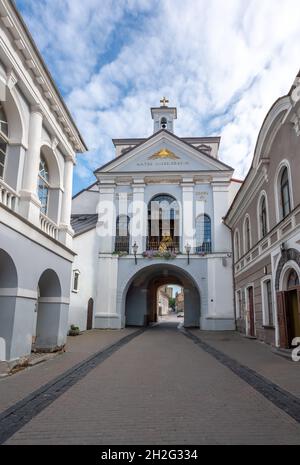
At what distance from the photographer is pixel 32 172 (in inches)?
387

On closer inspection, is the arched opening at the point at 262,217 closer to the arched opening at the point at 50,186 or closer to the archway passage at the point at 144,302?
the arched opening at the point at 50,186

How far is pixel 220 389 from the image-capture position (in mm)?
6688

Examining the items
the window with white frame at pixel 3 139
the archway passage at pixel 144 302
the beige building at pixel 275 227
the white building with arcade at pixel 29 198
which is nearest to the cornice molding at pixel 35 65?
the white building with arcade at pixel 29 198

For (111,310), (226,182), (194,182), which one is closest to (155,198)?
(194,182)

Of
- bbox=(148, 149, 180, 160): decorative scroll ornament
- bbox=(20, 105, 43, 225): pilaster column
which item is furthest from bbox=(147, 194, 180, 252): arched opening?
bbox=(20, 105, 43, 225): pilaster column

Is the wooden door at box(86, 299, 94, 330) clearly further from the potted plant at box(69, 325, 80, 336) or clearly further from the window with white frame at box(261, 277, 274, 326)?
the window with white frame at box(261, 277, 274, 326)

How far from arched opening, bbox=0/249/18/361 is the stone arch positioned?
7.87 m

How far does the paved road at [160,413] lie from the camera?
166 inches

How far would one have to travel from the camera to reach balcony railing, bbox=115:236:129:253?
23.7m

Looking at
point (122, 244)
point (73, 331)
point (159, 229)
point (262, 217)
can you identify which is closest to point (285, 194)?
point (262, 217)

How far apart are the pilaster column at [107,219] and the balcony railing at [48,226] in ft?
36.8

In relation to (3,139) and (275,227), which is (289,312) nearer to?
(275,227)

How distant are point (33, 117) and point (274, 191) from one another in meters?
8.41
